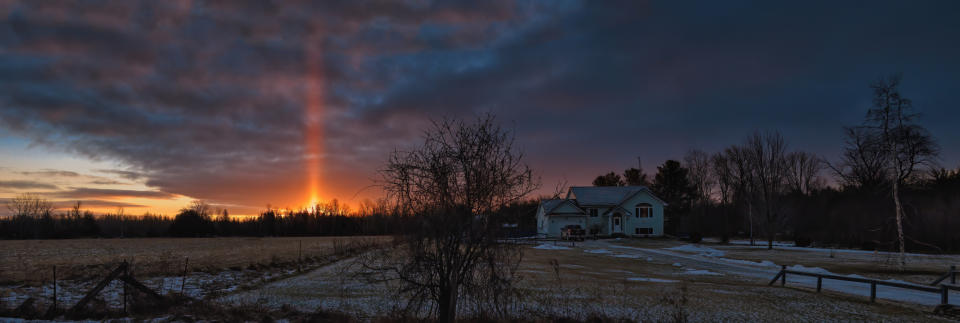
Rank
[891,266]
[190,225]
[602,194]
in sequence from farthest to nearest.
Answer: [190,225] → [602,194] → [891,266]

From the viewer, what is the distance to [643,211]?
6506 centimetres

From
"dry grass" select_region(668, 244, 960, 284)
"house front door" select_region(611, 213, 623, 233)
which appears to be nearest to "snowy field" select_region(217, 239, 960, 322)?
"dry grass" select_region(668, 244, 960, 284)

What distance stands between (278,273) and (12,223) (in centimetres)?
9663

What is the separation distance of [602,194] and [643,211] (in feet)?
22.4

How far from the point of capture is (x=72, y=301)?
45.3 ft

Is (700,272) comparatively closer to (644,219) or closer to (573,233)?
(573,233)

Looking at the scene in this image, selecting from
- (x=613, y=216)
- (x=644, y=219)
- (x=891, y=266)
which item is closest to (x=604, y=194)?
(x=613, y=216)

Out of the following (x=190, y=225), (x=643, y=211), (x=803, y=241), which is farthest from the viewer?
(x=190, y=225)

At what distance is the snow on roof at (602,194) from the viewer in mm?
66975

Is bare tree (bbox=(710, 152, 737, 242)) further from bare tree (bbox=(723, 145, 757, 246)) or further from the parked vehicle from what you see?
the parked vehicle

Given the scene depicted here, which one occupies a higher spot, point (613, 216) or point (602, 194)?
point (602, 194)

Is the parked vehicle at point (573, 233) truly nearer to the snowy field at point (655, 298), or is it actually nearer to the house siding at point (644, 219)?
the house siding at point (644, 219)

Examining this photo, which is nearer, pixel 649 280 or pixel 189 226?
pixel 649 280

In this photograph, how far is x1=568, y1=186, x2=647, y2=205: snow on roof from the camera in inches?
2637
